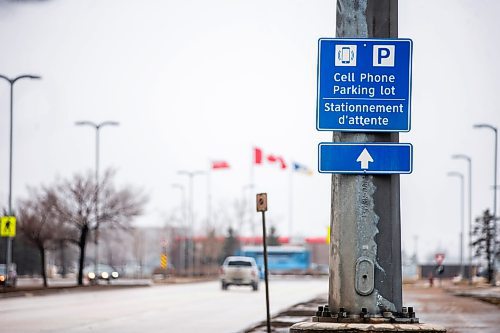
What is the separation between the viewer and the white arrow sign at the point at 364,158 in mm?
10524

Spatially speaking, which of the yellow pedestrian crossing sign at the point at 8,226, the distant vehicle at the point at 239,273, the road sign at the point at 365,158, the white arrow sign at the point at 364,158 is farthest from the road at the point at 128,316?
the distant vehicle at the point at 239,273

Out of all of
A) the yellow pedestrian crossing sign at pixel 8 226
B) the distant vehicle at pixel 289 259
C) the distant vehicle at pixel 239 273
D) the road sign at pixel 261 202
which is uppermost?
the road sign at pixel 261 202

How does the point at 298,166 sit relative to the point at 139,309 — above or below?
above

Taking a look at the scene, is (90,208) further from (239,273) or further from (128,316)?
(128,316)

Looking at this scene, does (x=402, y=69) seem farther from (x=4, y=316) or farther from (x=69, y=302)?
(x=69, y=302)

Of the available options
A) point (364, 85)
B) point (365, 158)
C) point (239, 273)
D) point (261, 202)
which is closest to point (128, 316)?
point (261, 202)

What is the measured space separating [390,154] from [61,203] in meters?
63.1

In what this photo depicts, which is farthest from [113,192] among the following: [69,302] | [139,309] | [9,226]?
[139,309]

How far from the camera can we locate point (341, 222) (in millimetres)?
10461

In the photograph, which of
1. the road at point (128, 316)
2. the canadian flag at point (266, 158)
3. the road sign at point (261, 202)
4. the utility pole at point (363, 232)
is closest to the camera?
the utility pole at point (363, 232)

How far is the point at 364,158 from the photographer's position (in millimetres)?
10539

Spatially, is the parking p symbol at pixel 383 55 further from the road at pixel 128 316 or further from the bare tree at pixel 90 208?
the bare tree at pixel 90 208

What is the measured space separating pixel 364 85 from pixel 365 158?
2.43ft

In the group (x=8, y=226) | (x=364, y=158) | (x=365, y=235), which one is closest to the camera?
(x=365, y=235)
